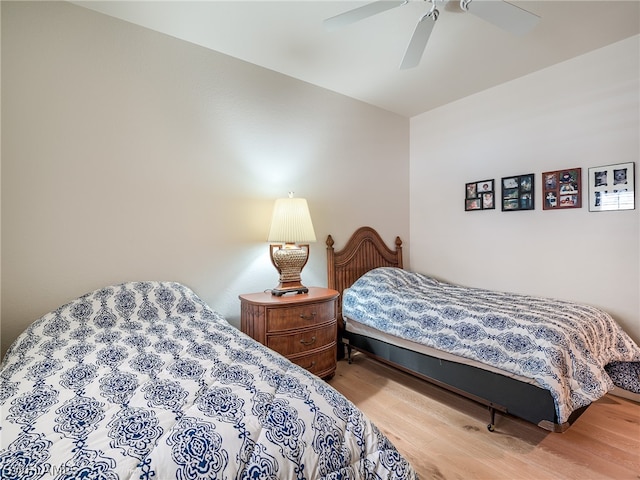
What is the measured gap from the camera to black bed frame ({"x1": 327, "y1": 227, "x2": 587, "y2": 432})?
173 centimetres

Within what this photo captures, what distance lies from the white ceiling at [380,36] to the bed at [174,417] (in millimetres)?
1944

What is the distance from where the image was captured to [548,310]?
83.8 inches

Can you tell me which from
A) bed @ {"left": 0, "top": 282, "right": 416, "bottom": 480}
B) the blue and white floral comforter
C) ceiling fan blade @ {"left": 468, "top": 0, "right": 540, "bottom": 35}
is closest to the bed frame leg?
the blue and white floral comforter

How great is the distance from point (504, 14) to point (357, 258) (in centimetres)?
217

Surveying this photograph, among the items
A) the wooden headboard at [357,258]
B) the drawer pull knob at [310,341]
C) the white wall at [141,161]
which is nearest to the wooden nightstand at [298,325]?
the drawer pull knob at [310,341]

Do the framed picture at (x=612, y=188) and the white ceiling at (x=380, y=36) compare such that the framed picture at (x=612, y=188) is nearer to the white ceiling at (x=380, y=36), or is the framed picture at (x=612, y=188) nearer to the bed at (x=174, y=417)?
the white ceiling at (x=380, y=36)

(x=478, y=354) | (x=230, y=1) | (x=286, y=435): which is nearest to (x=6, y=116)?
(x=230, y=1)

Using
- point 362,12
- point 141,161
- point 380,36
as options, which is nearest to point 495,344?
point 362,12

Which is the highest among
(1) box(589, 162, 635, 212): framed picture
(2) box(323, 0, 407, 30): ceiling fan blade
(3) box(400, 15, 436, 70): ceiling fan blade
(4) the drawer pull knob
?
(2) box(323, 0, 407, 30): ceiling fan blade

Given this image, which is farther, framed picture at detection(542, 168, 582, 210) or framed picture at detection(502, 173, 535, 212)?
framed picture at detection(502, 173, 535, 212)

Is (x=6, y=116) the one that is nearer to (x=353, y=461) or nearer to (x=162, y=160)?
(x=162, y=160)

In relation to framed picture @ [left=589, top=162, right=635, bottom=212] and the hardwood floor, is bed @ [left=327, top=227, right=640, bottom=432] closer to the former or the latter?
the hardwood floor

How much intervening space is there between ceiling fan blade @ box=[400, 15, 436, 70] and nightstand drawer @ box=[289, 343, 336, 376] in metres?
2.05

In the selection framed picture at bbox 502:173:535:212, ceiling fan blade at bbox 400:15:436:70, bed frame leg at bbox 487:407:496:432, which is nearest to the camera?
ceiling fan blade at bbox 400:15:436:70
